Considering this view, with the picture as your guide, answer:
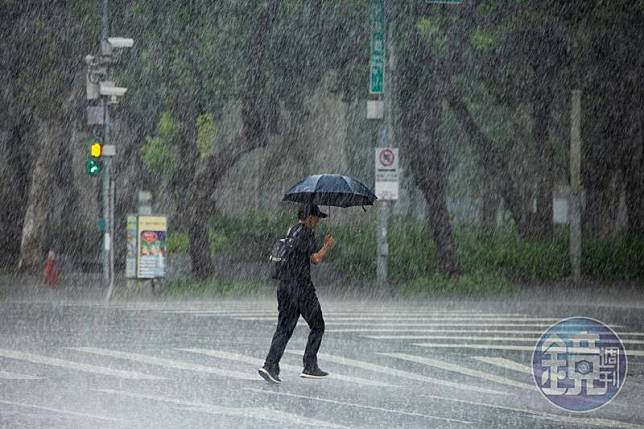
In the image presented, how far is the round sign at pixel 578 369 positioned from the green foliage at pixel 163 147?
21.5 m

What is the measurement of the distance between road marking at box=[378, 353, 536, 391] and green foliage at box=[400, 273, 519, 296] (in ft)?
41.7

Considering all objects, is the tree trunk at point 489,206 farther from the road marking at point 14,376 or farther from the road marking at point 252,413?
the road marking at point 252,413

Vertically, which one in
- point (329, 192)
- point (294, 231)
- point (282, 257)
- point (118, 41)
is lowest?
point (282, 257)

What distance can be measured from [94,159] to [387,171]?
6.14m

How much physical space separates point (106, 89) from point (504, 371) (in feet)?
51.4

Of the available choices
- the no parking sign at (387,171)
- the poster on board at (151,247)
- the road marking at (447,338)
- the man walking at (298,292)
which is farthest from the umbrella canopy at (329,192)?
the poster on board at (151,247)

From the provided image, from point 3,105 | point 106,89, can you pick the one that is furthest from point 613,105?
point 3,105

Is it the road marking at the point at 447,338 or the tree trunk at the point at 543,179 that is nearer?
the road marking at the point at 447,338

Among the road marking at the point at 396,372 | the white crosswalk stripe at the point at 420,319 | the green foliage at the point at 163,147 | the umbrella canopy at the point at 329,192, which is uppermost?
the green foliage at the point at 163,147

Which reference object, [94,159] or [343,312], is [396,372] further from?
[94,159]

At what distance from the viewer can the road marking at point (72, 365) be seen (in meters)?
14.4

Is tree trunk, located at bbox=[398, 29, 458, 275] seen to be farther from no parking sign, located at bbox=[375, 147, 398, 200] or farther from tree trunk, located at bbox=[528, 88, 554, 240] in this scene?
no parking sign, located at bbox=[375, 147, 398, 200]

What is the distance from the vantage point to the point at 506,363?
1600 cm

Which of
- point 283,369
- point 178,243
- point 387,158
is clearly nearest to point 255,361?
point 283,369
